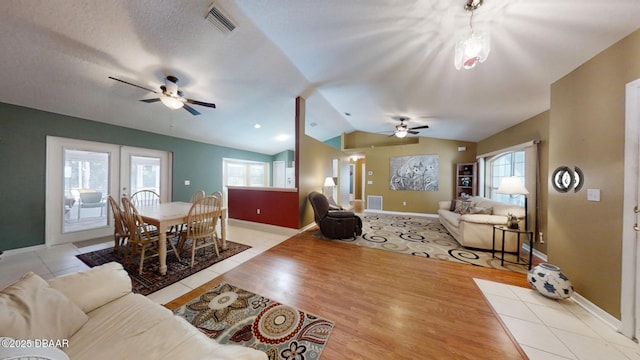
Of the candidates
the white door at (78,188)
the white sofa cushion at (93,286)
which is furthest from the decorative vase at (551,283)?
the white door at (78,188)

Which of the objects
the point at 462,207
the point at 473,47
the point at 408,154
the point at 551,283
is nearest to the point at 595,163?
the point at 551,283

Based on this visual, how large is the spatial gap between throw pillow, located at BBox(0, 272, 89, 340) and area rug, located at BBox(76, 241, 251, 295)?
121 cm

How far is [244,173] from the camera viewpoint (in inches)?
287

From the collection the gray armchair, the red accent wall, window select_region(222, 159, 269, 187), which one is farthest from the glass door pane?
the gray armchair

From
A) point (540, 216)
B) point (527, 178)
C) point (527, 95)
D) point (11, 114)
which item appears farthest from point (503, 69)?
point (11, 114)

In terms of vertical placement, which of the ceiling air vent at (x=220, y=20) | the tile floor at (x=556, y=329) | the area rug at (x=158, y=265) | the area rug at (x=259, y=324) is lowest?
the area rug at (x=259, y=324)

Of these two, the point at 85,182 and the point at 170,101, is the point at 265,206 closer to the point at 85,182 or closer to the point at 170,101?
the point at 170,101

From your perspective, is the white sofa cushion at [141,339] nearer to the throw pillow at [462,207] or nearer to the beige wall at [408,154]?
the throw pillow at [462,207]

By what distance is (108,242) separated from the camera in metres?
3.52

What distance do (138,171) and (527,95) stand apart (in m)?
7.56

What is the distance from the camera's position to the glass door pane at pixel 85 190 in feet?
11.5

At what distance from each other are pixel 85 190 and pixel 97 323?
172 inches

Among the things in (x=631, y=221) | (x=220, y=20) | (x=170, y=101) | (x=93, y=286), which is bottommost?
(x=93, y=286)

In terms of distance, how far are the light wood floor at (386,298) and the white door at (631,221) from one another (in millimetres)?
773
